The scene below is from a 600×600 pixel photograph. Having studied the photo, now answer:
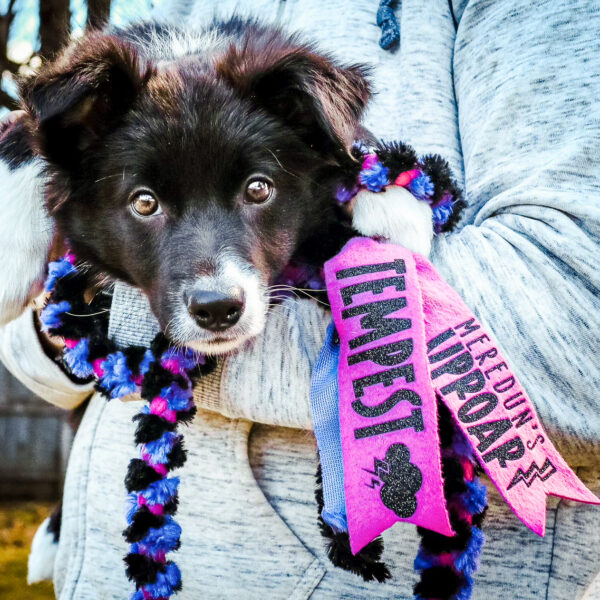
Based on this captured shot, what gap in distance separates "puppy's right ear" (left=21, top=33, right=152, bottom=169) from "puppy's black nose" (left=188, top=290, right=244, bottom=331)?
511 millimetres

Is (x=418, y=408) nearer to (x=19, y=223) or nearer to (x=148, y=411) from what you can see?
(x=148, y=411)

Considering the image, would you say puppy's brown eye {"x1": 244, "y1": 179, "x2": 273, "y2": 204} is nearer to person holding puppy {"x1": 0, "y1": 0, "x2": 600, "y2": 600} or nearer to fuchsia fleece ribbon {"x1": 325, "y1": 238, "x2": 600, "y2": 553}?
person holding puppy {"x1": 0, "y1": 0, "x2": 600, "y2": 600}

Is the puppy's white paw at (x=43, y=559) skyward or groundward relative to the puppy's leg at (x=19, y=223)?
groundward

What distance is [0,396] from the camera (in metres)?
6.12

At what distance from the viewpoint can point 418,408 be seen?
111cm

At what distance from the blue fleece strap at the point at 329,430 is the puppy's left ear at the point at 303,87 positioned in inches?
20.4

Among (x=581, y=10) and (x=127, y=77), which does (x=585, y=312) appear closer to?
(x=581, y=10)

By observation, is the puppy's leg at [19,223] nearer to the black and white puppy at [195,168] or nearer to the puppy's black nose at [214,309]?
the black and white puppy at [195,168]

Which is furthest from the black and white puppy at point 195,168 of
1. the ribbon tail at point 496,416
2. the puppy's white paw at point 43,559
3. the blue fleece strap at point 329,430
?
the puppy's white paw at point 43,559

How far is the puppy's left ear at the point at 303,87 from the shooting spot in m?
1.45

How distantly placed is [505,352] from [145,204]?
951 mm

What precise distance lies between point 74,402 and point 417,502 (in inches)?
51.7

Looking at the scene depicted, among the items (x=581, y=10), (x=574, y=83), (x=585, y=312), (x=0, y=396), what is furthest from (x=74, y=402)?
(x=0, y=396)

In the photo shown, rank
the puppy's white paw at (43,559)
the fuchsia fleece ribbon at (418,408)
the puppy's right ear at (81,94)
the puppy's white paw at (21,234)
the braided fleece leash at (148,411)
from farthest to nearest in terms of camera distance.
→ the puppy's white paw at (43,559)
the puppy's white paw at (21,234)
the puppy's right ear at (81,94)
the braided fleece leash at (148,411)
the fuchsia fleece ribbon at (418,408)
